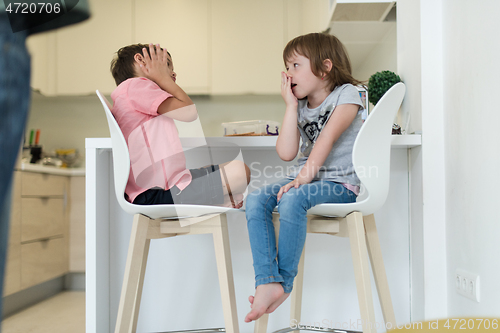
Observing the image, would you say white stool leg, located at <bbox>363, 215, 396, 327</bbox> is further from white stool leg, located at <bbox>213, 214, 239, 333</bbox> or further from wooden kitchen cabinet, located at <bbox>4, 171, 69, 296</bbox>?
wooden kitchen cabinet, located at <bbox>4, 171, 69, 296</bbox>

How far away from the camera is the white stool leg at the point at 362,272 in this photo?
808mm

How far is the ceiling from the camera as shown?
165 centimetres

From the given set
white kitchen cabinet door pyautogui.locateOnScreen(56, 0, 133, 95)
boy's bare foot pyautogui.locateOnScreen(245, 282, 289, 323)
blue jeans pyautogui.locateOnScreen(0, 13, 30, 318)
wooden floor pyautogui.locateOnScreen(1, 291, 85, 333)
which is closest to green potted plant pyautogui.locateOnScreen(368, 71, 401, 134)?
boy's bare foot pyautogui.locateOnScreen(245, 282, 289, 323)

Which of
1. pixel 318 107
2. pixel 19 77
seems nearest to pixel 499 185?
pixel 318 107

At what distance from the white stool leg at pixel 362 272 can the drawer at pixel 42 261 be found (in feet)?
5.07

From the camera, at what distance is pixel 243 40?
2.82 m

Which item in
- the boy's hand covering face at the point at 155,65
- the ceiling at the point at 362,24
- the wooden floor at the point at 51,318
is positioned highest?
the ceiling at the point at 362,24

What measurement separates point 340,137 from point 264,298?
0.47 m

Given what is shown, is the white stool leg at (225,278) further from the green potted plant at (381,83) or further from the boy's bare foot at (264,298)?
the green potted plant at (381,83)

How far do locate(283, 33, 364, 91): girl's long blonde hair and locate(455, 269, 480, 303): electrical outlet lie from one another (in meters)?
0.57

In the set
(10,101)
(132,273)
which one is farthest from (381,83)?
(10,101)

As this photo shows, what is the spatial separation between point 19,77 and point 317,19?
2.26 metres

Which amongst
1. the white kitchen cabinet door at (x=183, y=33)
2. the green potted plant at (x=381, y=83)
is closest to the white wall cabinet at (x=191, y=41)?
the white kitchen cabinet door at (x=183, y=33)

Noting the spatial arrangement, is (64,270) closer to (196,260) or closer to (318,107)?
(196,260)
